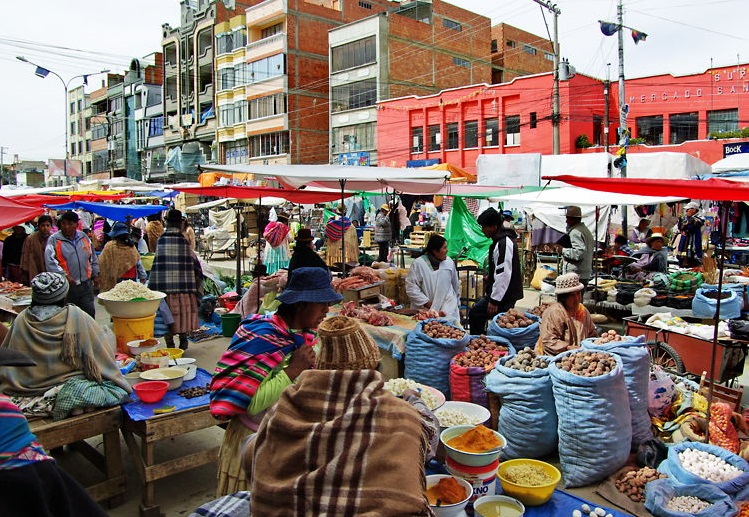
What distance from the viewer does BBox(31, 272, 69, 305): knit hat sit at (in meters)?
3.96

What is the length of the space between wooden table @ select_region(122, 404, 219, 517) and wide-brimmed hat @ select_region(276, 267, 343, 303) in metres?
1.74

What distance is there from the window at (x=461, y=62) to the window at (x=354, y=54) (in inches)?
320

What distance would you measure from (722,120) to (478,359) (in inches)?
1186

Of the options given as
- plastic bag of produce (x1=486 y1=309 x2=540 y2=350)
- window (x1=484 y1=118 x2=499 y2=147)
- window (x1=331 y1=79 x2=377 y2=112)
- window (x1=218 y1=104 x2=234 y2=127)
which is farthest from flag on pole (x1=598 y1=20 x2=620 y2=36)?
window (x1=218 y1=104 x2=234 y2=127)

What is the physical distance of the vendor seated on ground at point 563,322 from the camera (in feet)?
16.5

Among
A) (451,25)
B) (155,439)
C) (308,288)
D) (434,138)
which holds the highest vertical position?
(451,25)

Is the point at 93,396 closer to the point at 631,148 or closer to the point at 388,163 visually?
the point at 631,148

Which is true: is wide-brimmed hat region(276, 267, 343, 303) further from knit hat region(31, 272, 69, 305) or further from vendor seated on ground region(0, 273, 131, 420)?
knit hat region(31, 272, 69, 305)

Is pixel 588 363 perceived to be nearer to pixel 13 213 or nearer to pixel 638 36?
pixel 13 213

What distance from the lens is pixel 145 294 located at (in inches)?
259

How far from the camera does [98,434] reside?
→ 3.94 m

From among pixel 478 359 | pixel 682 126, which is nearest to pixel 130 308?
pixel 478 359

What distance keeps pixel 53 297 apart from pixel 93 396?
795 millimetres

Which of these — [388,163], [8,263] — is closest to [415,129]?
[388,163]
